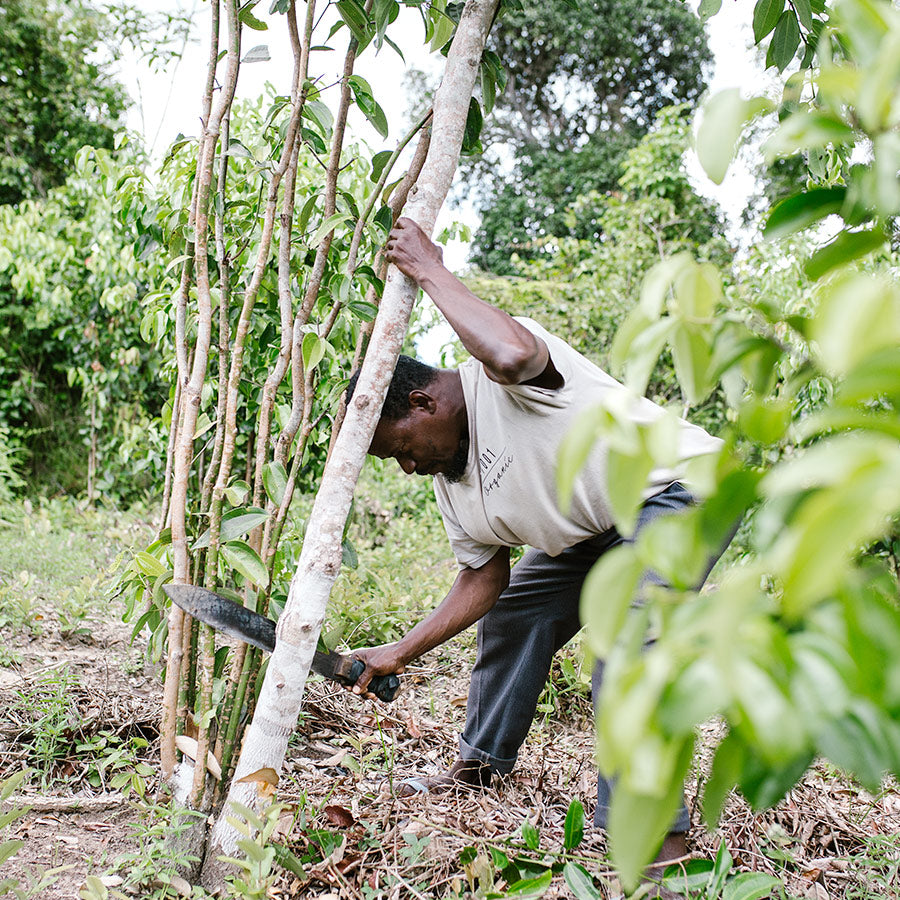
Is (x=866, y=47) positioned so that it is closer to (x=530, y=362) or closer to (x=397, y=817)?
(x=530, y=362)

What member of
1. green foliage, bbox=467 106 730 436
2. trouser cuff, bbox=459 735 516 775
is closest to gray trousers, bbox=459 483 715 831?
trouser cuff, bbox=459 735 516 775

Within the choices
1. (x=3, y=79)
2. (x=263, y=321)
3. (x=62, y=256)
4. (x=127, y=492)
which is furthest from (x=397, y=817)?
(x=3, y=79)

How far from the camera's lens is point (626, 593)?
0.45 meters

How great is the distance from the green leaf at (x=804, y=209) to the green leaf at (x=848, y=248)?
24 millimetres

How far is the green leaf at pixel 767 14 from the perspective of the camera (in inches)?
58.6

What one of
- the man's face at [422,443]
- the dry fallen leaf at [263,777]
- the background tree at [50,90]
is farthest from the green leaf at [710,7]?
the background tree at [50,90]

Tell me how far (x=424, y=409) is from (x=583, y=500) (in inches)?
16.3

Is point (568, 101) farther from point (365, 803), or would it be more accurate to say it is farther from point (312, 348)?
point (365, 803)

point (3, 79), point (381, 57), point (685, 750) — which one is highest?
point (3, 79)

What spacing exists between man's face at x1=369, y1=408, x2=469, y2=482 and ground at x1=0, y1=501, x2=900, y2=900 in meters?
0.66

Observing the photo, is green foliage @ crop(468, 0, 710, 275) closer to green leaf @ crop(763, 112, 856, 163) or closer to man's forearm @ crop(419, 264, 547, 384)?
man's forearm @ crop(419, 264, 547, 384)

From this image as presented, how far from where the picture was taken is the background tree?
764 cm

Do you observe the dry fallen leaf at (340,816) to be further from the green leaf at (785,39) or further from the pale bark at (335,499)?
the green leaf at (785,39)

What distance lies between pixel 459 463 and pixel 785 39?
3.61ft
